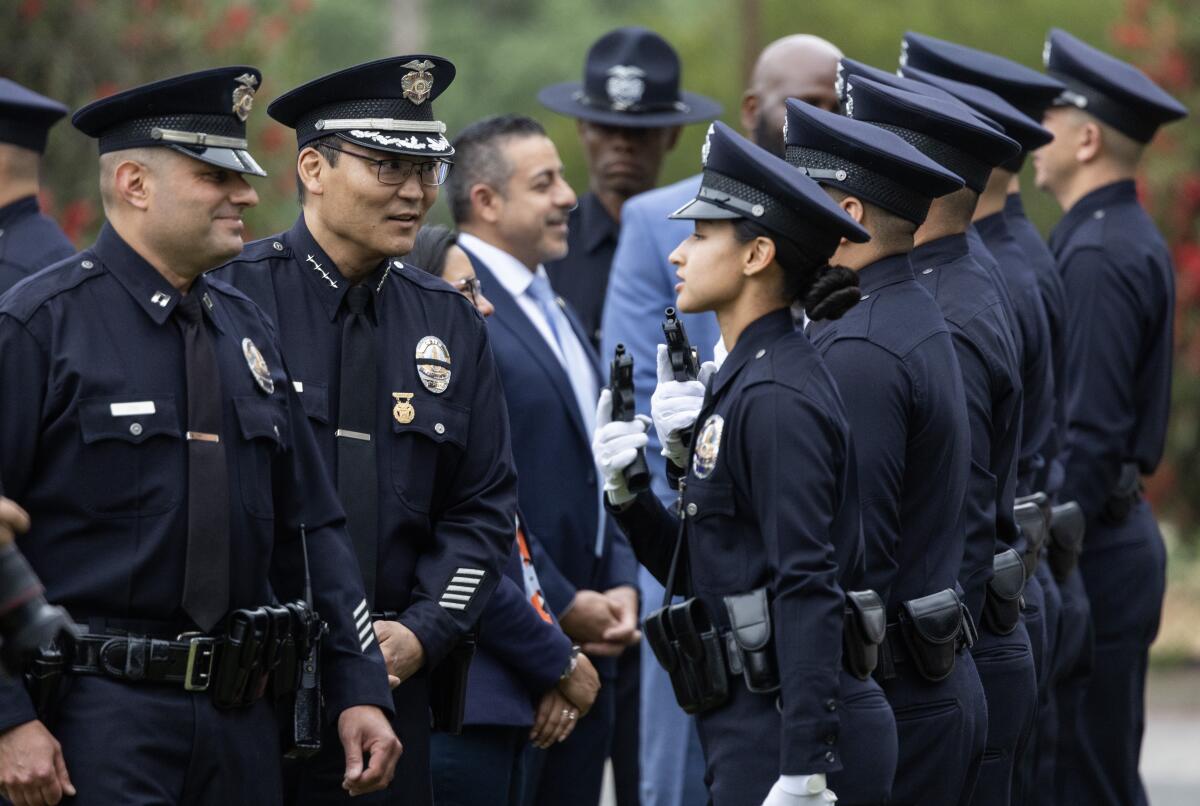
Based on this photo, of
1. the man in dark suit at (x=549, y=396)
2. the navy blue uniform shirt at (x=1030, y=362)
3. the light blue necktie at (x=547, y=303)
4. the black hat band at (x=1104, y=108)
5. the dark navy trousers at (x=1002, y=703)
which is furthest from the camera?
the black hat band at (x=1104, y=108)

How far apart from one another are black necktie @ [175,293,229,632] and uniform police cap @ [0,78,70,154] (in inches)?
120

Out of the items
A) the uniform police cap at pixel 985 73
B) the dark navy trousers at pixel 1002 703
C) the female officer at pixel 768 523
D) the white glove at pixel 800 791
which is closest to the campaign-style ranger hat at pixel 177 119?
the female officer at pixel 768 523

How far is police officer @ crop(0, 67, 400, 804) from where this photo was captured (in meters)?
→ 3.80

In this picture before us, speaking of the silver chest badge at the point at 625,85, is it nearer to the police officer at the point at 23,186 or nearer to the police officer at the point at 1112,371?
the police officer at the point at 1112,371

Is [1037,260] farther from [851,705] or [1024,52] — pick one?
[1024,52]

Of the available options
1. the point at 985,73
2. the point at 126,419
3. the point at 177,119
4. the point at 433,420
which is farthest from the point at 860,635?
the point at 985,73

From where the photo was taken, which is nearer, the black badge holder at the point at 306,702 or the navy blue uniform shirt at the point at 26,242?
the black badge holder at the point at 306,702

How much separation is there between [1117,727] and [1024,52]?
9.29 m

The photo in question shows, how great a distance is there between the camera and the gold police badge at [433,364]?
468 cm

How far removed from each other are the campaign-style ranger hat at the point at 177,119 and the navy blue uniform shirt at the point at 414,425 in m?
0.57

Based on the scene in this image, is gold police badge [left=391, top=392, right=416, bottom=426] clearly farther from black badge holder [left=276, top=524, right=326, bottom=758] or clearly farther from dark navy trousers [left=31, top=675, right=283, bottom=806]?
dark navy trousers [left=31, top=675, right=283, bottom=806]

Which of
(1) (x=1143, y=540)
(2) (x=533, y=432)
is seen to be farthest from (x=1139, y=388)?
(2) (x=533, y=432)

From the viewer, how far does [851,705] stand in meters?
4.11

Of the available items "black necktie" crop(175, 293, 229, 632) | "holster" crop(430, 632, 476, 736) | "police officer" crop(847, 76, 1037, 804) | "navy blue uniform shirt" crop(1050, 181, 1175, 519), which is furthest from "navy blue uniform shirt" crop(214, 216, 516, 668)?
"navy blue uniform shirt" crop(1050, 181, 1175, 519)
